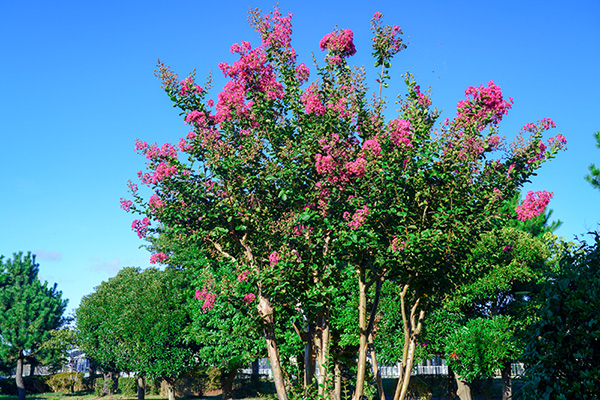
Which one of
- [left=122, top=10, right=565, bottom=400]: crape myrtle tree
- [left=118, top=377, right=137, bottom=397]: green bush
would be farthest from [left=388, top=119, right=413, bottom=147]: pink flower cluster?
[left=118, top=377, right=137, bottom=397]: green bush

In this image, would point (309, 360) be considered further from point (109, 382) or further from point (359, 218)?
point (109, 382)

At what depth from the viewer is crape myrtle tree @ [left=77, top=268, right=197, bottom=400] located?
3462 centimetres

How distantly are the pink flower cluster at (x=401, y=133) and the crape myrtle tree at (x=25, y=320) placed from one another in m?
51.7

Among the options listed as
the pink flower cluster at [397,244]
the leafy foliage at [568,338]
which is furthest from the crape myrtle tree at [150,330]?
the leafy foliage at [568,338]

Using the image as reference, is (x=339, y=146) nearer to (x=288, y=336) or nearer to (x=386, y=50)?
(x=386, y=50)

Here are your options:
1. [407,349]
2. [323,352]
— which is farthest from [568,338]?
[323,352]

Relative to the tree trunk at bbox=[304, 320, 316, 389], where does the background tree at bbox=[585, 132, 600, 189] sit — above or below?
above

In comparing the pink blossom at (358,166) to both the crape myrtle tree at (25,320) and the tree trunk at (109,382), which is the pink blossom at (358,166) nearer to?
the tree trunk at (109,382)

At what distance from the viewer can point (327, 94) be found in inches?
520

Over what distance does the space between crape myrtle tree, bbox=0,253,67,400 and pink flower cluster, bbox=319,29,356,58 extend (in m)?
50.5

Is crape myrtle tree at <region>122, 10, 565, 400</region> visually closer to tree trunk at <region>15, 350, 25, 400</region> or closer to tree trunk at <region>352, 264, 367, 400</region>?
tree trunk at <region>352, 264, 367, 400</region>

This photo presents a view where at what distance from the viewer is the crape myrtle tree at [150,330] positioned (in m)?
34.6

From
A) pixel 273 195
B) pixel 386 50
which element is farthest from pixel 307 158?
pixel 386 50

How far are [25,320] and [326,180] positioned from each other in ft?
175
